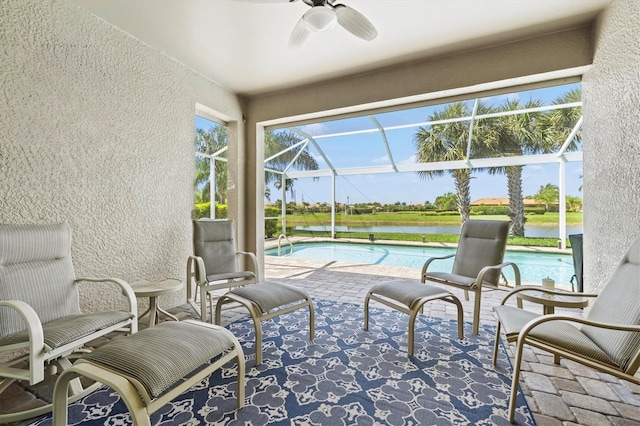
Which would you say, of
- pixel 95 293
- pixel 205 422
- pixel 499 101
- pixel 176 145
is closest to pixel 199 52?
pixel 176 145

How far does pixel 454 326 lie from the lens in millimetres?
2807

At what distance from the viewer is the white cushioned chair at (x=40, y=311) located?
1.44 metres

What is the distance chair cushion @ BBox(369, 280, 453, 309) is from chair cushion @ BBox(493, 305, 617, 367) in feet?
1.94

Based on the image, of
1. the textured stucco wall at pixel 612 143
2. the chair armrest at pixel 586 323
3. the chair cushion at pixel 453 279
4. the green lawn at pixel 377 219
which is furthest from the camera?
the green lawn at pixel 377 219

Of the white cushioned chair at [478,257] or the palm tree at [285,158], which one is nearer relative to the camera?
the white cushioned chair at [478,257]

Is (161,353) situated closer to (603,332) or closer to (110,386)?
(110,386)

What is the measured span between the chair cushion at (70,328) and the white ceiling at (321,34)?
8.15ft

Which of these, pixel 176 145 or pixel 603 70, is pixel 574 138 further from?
pixel 176 145

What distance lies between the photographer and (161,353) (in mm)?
1333

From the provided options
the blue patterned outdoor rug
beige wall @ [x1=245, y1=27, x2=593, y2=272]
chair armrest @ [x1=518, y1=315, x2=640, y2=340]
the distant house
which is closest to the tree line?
the distant house

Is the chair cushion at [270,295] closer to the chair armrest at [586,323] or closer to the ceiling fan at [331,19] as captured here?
the chair armrest at [586,323]

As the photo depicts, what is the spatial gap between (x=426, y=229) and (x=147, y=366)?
8824 mm

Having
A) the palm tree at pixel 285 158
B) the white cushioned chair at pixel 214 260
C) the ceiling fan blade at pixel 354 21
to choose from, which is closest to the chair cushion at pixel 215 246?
the white cushioned chair at pixel 214 260

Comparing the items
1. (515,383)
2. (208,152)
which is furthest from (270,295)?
(208,152)
